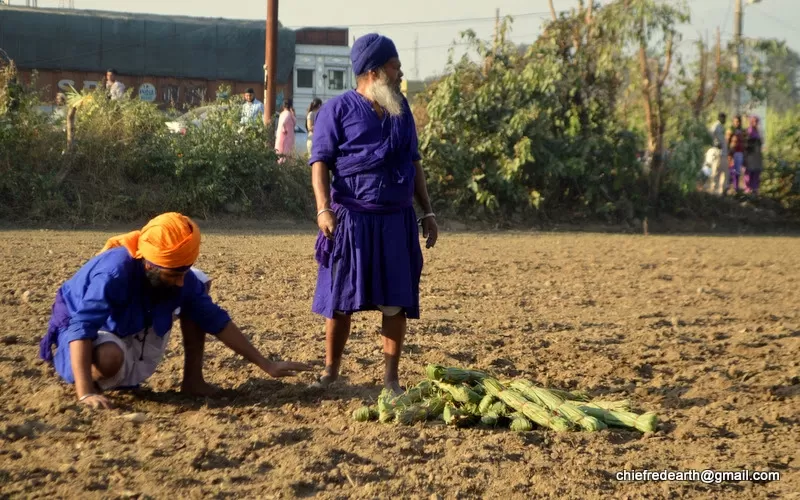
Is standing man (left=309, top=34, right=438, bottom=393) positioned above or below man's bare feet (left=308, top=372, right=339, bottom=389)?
above

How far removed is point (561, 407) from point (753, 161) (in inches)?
578

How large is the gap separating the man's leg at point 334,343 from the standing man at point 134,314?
0.36 m

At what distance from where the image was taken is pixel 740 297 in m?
8.27

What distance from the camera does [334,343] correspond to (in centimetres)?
477

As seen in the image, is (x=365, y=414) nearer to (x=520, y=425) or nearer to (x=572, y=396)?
(x=520, y=425)

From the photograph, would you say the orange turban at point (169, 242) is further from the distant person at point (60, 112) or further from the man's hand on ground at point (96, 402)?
the distant person at point (60, 112)

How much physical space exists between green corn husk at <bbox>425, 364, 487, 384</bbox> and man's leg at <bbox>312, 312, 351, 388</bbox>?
0.49 m

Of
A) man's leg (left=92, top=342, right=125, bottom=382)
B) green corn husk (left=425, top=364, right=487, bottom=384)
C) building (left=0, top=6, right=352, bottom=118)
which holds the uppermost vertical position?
building (left=0, top=6, right=352, bottom=118)

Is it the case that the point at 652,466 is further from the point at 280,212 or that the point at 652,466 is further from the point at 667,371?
the point at 280,212

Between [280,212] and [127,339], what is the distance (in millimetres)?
9551

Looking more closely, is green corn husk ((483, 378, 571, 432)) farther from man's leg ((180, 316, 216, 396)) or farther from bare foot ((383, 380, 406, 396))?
man's leg ((180, 316, 216, 396))

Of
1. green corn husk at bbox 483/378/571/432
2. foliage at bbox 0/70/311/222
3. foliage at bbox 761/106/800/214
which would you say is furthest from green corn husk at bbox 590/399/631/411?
foliage at bbox 761/106/800/214

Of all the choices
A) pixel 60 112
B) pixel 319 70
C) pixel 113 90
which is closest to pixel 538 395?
pixel 60 112

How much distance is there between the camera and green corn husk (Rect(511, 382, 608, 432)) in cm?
407
